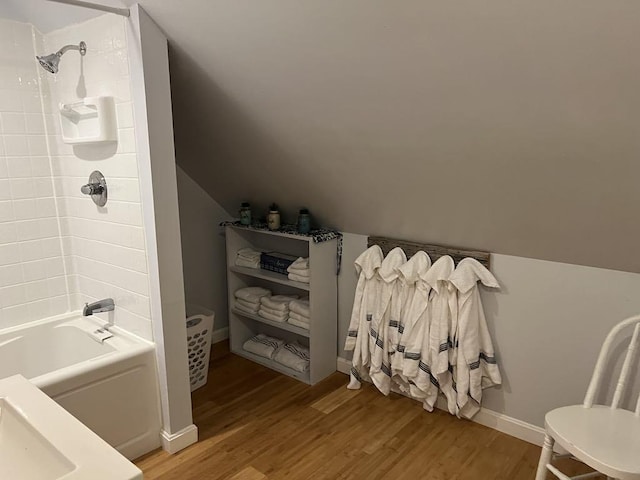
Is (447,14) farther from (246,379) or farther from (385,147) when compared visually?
(246,379)

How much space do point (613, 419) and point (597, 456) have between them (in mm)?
289

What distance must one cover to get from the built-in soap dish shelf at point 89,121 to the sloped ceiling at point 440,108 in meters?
0.37

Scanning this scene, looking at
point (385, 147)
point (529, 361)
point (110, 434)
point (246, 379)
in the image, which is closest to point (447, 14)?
point (385, 147)

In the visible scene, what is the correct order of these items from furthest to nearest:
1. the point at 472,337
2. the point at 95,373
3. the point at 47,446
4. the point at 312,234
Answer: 1. the point at 312,234
2. the point at 472,337
3. the point at 95,373
4. the point at 47,446

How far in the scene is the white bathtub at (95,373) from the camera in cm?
197

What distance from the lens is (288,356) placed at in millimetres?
3033

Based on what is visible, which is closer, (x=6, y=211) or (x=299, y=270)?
(x=6, y=211)

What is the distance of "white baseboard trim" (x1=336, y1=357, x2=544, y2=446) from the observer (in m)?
2.29

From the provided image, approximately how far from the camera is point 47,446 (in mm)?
1072

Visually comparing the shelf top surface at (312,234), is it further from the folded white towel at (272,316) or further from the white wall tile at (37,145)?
the white wall tile at (37,145)

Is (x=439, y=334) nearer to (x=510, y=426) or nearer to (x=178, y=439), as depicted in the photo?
(x=510, y=426)

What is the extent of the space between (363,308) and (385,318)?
0.46ft

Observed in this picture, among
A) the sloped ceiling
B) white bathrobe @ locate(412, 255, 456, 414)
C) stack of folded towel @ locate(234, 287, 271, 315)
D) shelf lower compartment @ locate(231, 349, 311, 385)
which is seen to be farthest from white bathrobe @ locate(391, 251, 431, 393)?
stack of folded towel @ locate(234, 287, 271, 315)

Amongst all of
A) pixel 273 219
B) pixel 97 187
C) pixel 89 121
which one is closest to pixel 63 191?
pixel 97 187
